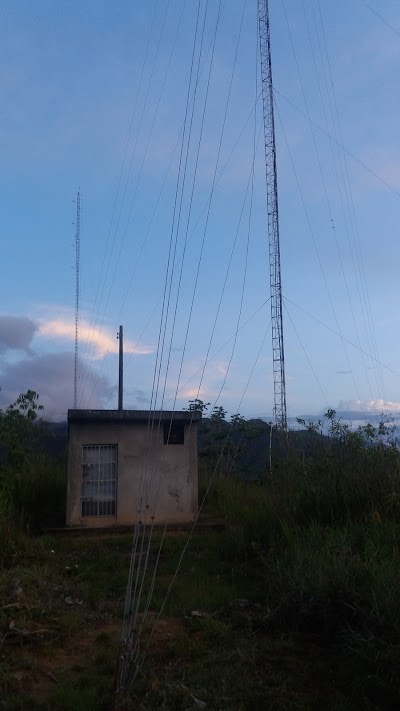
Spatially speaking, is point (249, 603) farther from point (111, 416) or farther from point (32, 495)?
point (32, 495)

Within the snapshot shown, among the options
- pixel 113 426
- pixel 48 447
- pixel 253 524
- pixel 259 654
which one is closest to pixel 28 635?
pixel 259 654

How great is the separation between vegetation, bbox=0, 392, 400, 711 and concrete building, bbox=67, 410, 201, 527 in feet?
2.66

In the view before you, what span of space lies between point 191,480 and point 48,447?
6.26 meters

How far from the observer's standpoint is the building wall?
11992 millimetres

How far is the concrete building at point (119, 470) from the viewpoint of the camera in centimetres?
1201

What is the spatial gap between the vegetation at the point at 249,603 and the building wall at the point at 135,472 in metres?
0.77

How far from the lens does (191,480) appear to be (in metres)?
12.6

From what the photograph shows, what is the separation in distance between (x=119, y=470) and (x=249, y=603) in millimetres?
5681

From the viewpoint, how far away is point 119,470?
12.2 metres

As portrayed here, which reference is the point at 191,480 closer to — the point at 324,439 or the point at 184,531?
Result: the point at 184,531

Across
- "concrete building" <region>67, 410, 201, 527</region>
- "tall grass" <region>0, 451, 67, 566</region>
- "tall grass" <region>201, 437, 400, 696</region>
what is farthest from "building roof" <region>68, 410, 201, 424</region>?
"tall grass" <region>201, 437, 400, 696</region>

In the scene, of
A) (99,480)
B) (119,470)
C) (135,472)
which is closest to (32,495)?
(99,480)

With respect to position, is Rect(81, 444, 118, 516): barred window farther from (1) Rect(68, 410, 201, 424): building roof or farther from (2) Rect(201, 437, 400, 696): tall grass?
(2) Rect(201, 437, 400, 696): tall grass

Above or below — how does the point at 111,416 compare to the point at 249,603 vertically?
above
